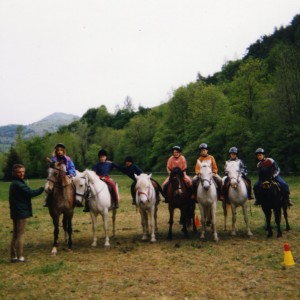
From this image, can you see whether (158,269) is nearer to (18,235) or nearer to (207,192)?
(207,192)

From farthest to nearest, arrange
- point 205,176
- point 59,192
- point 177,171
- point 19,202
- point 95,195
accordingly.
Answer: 1. point 177,171
2. point 95,195
3. point 205,176
4. point 59,192
5. point 19,202

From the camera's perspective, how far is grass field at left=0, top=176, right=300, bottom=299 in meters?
7.11

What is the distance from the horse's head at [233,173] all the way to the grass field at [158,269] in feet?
6.28

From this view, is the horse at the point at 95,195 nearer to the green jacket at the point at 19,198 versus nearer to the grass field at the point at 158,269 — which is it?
the grass field at the point at 158,269

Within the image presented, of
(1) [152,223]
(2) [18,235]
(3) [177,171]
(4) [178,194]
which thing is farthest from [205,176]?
(2) [18,235]

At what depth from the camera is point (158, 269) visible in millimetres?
8688

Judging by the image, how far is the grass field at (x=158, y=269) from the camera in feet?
23.3

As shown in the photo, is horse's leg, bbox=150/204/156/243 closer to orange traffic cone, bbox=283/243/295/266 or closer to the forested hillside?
orange traffic cone, bbox=283/243/295/266

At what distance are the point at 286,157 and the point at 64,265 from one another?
36.2 metres

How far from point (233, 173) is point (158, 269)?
460 centimetres

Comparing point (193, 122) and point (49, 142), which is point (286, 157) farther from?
point (49, 142)

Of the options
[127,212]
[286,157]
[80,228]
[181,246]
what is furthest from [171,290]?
[286,157]

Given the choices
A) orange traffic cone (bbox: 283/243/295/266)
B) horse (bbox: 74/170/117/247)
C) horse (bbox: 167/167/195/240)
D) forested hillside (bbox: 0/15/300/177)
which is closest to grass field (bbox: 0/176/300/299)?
orange traffic cone (bbox: 283/243/295/266)

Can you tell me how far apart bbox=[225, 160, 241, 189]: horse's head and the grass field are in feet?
6.28
